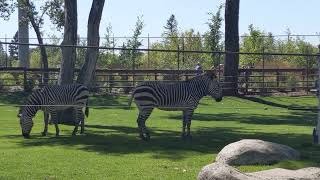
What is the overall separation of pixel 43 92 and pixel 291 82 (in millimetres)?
19750

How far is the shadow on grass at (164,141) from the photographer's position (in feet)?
44.4

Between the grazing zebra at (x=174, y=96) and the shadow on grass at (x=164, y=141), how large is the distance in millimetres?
540

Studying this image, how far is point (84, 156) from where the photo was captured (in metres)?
12.8

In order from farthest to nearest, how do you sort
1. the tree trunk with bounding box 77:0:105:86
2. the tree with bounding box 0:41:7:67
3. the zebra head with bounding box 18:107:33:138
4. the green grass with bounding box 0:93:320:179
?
the tree with bounding box 0:41:7:67 < the tree trunk with bounding box 77:0:105:86 < the zebra head with bounding box 18:107:33:138 < the green grass with bounding box 0:93:320:179

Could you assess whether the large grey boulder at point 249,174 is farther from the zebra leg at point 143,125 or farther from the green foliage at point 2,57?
the green foliage at point 2,57

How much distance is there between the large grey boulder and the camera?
8.32 m

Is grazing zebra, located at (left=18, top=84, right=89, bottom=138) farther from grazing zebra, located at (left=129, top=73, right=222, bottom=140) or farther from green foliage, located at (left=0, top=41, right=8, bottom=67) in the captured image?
green foliage, located at (left=0, top=41, right=8, bottom=67)

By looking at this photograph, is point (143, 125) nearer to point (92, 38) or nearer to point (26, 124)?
point (26, 124)

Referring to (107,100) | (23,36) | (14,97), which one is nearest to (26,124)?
(107,100)

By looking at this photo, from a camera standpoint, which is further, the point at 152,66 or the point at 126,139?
the point at 152,66

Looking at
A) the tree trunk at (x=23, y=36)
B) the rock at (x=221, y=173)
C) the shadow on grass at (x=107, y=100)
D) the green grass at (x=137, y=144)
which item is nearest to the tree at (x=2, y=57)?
the tree trunk at (x=23, y=36)

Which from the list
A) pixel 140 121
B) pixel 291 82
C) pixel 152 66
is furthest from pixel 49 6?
pixel 140 121

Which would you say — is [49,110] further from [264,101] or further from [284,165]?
[264,101]

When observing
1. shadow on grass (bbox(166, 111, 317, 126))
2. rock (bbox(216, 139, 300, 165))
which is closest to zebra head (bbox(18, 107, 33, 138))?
shadow on grass (bbox(166, 111, 317, 126))
